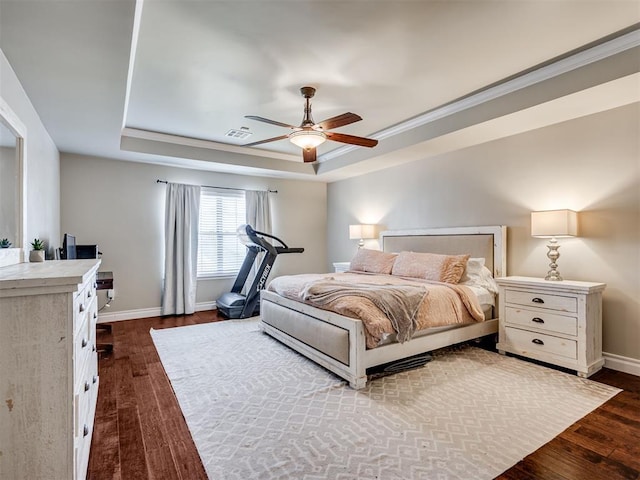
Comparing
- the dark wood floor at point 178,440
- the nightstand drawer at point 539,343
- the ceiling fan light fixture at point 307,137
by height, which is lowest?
the dark wood floor at point 178,440

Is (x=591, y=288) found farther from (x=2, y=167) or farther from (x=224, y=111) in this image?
(x=2, y=167)

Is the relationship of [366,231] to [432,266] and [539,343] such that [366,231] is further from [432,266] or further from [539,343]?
[539,343]

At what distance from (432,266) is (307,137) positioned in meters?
2.16

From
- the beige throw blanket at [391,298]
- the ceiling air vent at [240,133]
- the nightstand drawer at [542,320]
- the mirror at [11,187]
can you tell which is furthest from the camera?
the ceiling air vent at [240,133]

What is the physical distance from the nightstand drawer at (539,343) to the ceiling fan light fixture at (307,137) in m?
2.79

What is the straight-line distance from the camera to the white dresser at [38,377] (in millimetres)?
1300

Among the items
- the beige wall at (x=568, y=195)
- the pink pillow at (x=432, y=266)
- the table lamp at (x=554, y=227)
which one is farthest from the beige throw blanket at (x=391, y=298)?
the beige wall at (x=568, y=195)

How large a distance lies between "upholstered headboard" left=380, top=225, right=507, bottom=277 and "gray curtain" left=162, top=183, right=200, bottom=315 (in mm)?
3251

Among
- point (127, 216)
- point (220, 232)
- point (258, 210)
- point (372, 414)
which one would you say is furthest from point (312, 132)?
point (127, 216)

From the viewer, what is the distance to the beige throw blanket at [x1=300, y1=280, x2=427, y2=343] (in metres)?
2.90

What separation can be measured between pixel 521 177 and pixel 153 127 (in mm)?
4717

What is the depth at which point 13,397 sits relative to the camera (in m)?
1.31

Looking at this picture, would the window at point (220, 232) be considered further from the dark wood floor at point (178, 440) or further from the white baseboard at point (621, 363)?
the white baseboard at point (621, 363)

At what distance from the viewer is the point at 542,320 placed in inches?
126
